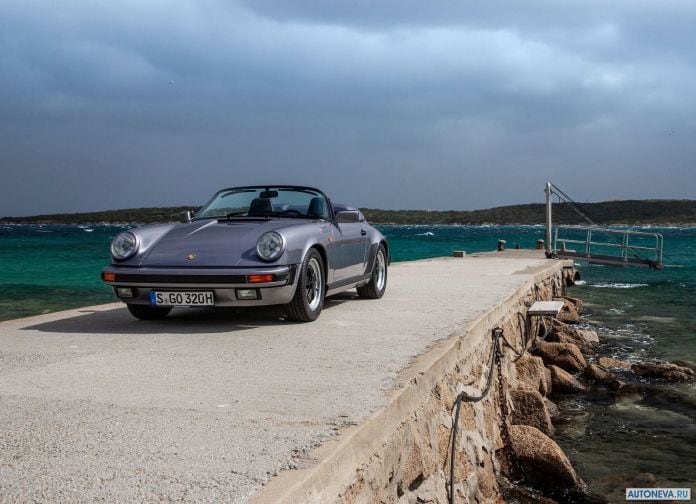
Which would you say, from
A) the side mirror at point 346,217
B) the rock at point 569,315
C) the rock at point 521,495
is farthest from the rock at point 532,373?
the rock at point 569,315

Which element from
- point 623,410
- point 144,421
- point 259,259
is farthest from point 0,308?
point 144,421

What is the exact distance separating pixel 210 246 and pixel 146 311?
4.03ft

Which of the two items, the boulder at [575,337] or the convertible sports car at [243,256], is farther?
the boulder at [575,337]

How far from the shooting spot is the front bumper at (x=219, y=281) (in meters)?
6.89

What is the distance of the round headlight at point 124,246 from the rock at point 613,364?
24.7 ft

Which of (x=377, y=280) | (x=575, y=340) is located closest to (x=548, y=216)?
(x=575, y=340)

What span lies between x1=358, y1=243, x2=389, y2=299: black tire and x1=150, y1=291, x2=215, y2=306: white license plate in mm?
3217

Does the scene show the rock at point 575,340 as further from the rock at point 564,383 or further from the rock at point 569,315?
the rock at point 564,383

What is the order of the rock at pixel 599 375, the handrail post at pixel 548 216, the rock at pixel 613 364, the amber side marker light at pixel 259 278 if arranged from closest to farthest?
the amber side marker light at pixel 259 278 → the rock at pixel 599 375 → the rock at pixel 613 364 → the handrail post at pixel 548 216

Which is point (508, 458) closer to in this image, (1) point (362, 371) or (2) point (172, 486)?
(1) point (362, 371)

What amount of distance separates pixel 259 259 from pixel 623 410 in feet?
16.6

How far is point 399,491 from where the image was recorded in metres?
4.17

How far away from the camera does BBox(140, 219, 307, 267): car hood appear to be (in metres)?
7.06

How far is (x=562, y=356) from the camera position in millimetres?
11297
